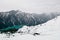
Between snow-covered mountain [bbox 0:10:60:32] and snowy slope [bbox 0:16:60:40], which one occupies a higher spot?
snow-covered mountain [bbox 0:10:60:32]

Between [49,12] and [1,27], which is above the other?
[49,12]

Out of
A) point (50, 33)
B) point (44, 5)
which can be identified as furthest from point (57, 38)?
point (44, 5)

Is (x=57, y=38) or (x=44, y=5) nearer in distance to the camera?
(x=57, y=38)

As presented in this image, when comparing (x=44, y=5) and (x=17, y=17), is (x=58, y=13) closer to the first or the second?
(x=44, y=5)

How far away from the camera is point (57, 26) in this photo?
116 inches

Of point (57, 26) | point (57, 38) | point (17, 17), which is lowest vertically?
point (57, 38)

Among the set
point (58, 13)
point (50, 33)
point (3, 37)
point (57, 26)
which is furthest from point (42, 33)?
point (3, 37)

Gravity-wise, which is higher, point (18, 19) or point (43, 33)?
point (18, 19)

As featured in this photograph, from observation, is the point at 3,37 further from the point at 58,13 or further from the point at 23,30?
the point at 58,13

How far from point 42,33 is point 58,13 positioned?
0.54 m

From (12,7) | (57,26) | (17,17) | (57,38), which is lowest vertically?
(57,38)

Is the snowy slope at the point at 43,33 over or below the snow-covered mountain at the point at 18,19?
below

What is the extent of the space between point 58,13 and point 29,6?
23.8 inches

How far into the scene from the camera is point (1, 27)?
113 inches
